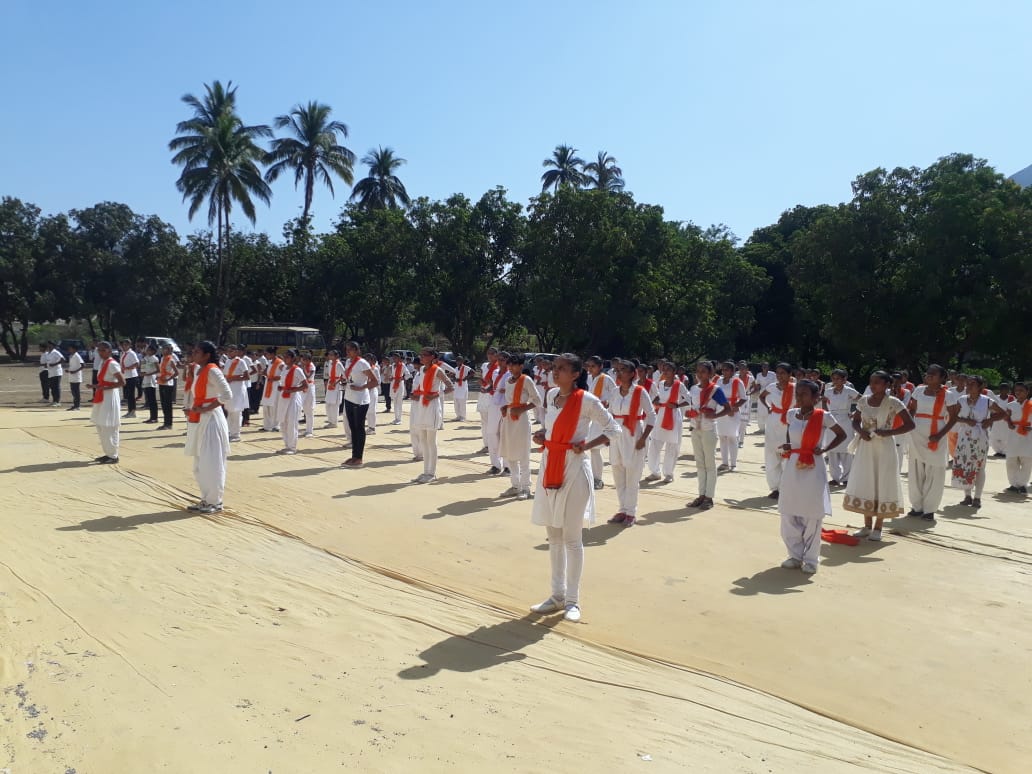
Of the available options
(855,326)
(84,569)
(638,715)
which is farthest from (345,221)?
(638,715)

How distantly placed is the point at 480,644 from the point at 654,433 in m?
7.18

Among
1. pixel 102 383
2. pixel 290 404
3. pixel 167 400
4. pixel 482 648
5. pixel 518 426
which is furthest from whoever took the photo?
pixel 167 400

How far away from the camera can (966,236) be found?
26.9 metres

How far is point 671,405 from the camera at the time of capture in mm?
11805

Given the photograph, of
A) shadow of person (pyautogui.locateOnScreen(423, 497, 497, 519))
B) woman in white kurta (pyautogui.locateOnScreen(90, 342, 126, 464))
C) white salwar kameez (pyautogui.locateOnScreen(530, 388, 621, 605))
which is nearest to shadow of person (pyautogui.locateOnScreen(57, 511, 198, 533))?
shadow of person (pyautogui.locateOnScreen(423, 497, 497, 519))

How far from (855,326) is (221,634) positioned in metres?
29.1

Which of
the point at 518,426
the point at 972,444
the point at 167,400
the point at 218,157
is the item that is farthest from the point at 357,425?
the point at 218,157

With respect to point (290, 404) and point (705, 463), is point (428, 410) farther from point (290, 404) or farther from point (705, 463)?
point (705, 463)

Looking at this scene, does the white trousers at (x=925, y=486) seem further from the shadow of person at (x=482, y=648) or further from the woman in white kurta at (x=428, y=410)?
the woman in white kurta at (x=428, y=410)

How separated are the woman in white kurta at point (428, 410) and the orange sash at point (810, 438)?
5.73 meters

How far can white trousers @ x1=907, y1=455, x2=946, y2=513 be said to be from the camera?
32.0 ft

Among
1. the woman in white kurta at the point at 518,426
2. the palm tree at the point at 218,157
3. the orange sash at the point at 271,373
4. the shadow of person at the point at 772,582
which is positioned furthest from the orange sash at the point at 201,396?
the palm tree at the point at 218,157

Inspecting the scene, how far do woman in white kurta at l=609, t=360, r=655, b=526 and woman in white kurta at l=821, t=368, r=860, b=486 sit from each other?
2737 millimetres

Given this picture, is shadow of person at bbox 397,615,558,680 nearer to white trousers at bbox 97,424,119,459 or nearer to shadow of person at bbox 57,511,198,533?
shadow of person at bbox 57,511,198,533
